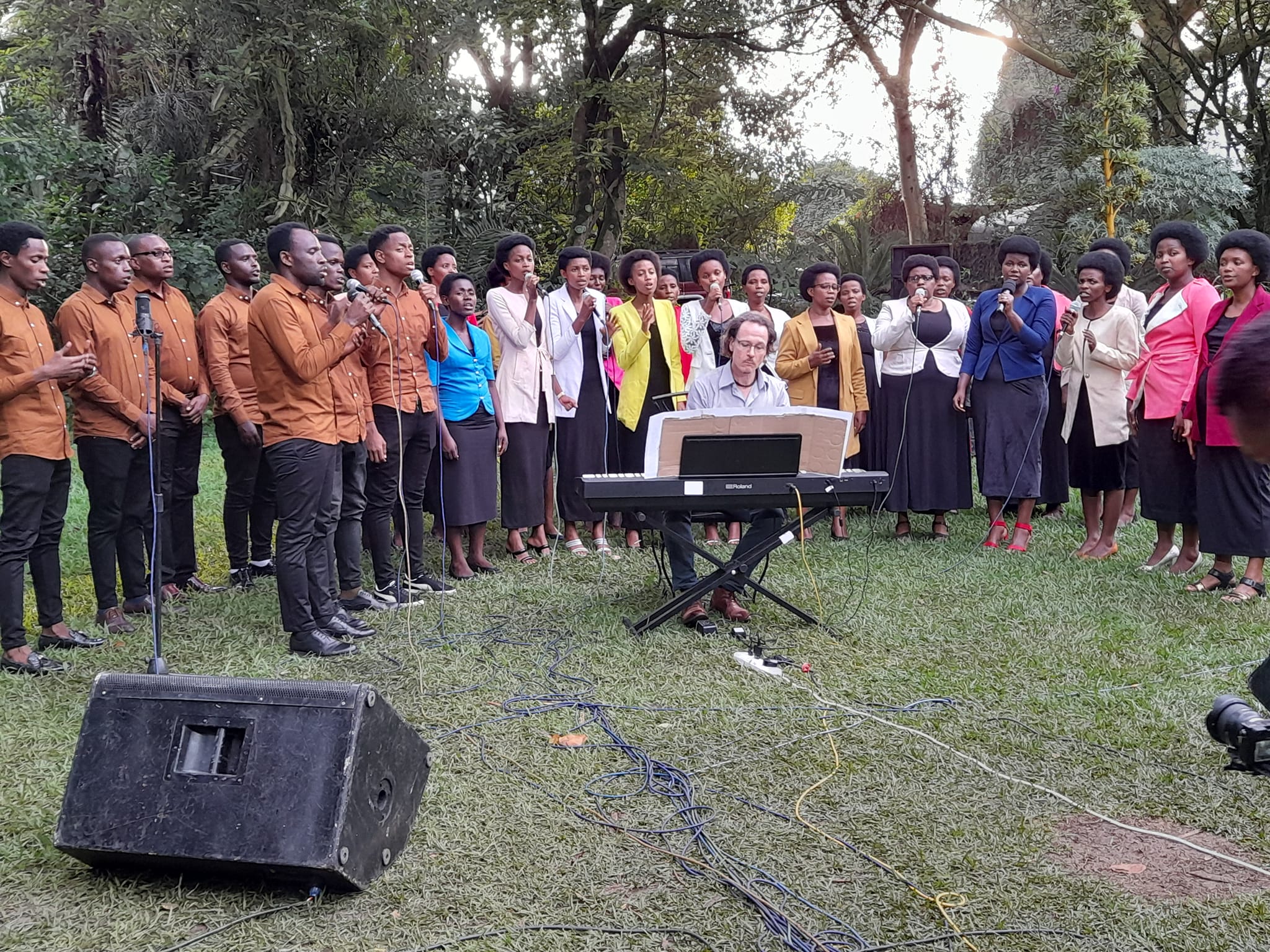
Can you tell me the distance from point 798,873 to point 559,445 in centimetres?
526

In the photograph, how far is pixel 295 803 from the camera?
121 inches

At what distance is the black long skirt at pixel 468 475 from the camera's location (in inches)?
296

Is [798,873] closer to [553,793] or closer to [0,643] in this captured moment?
[553,793]

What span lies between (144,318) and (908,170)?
14282 millimetres

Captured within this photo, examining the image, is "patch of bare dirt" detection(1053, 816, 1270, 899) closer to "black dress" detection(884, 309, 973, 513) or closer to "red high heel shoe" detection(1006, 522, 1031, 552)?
"red high heel shoe" detection(1006, 522, 1031, 552)

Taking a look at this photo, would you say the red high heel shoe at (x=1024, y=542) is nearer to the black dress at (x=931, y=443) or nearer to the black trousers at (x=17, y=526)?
the black dress at (x=931, y=443)

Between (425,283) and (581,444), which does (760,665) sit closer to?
(425,283)

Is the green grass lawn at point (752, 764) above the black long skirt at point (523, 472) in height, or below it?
below

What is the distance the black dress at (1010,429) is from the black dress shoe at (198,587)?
214 inches

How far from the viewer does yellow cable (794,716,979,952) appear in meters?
3.05

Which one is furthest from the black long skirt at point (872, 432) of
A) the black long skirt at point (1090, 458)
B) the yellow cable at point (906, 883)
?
the yellow cable at point (906, 883)

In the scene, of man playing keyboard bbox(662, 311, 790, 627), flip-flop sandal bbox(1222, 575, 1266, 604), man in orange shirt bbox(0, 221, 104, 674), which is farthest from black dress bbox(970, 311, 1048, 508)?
man in orange shirt bbox(0, 221, 104, 674)

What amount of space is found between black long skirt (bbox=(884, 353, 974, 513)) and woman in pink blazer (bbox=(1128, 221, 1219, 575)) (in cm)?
143

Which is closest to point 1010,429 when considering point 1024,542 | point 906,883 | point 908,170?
point 1024,542
